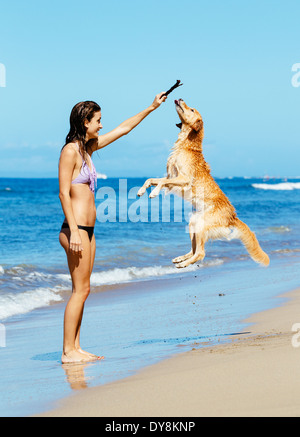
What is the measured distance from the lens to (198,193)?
6.46 meters

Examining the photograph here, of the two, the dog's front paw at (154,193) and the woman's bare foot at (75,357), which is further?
the dog's front paw at (154,193)

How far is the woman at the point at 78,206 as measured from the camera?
194 inches

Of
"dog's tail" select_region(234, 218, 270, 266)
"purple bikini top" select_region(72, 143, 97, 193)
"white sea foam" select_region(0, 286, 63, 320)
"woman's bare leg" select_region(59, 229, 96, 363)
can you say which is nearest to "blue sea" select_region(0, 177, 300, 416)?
"white sea foam" select_region(0, 286, 63, 320)

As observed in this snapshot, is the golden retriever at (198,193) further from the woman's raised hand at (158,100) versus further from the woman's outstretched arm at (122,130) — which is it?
the woman's raised hand at (158,100)

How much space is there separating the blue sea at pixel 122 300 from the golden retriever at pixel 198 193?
0.43 metres

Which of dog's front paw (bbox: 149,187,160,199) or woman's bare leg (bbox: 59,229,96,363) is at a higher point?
dog's front paw (bbox: 149,187,160,199)

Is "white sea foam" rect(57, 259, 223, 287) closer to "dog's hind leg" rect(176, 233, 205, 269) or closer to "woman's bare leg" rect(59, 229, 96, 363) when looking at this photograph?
"dog's hind leg" rect(176, 233, 205, 269)

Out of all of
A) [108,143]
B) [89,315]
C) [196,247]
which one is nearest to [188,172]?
Answer: [196,247]

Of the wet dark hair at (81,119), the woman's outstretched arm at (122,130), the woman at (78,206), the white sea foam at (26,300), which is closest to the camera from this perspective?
the woman at (78,206)

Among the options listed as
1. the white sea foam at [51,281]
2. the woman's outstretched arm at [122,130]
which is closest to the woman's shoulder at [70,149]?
the woman's outstretched arm at [122,130]

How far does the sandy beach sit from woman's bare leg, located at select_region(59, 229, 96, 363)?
0.91 meters

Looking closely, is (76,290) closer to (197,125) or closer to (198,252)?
(198,252)

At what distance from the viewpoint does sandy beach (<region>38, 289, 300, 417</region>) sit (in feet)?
10.9

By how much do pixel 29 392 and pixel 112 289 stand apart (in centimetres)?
607
